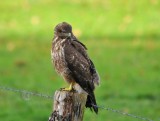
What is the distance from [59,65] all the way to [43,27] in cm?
1917

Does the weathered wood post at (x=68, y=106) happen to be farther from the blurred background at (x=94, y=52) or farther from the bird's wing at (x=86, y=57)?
the blurred background at (x=94, y=52)

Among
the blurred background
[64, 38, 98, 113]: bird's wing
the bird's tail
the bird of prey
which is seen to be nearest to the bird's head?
the bird of prey

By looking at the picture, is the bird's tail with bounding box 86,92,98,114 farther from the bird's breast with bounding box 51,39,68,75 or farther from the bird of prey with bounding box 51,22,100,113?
the bird's breast with bounding box 51,39,68,75

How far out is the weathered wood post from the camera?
6.79 m

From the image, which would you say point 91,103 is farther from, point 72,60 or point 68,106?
point 72,60

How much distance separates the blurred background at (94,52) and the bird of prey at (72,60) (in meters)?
0.73

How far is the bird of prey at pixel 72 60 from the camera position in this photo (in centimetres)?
762

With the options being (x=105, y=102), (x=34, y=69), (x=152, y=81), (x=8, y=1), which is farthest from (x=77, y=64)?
(x=8, y=1)

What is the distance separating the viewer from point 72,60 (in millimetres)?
7781

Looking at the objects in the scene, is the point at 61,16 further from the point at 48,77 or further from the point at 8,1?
the point at 48,77

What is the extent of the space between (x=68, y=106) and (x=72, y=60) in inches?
42.0

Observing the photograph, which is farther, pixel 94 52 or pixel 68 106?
pixel 94 52

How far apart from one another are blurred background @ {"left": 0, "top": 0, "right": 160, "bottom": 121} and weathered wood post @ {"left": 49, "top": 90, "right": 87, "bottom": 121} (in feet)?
4.71

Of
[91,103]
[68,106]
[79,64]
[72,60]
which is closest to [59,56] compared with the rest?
[72,60]
